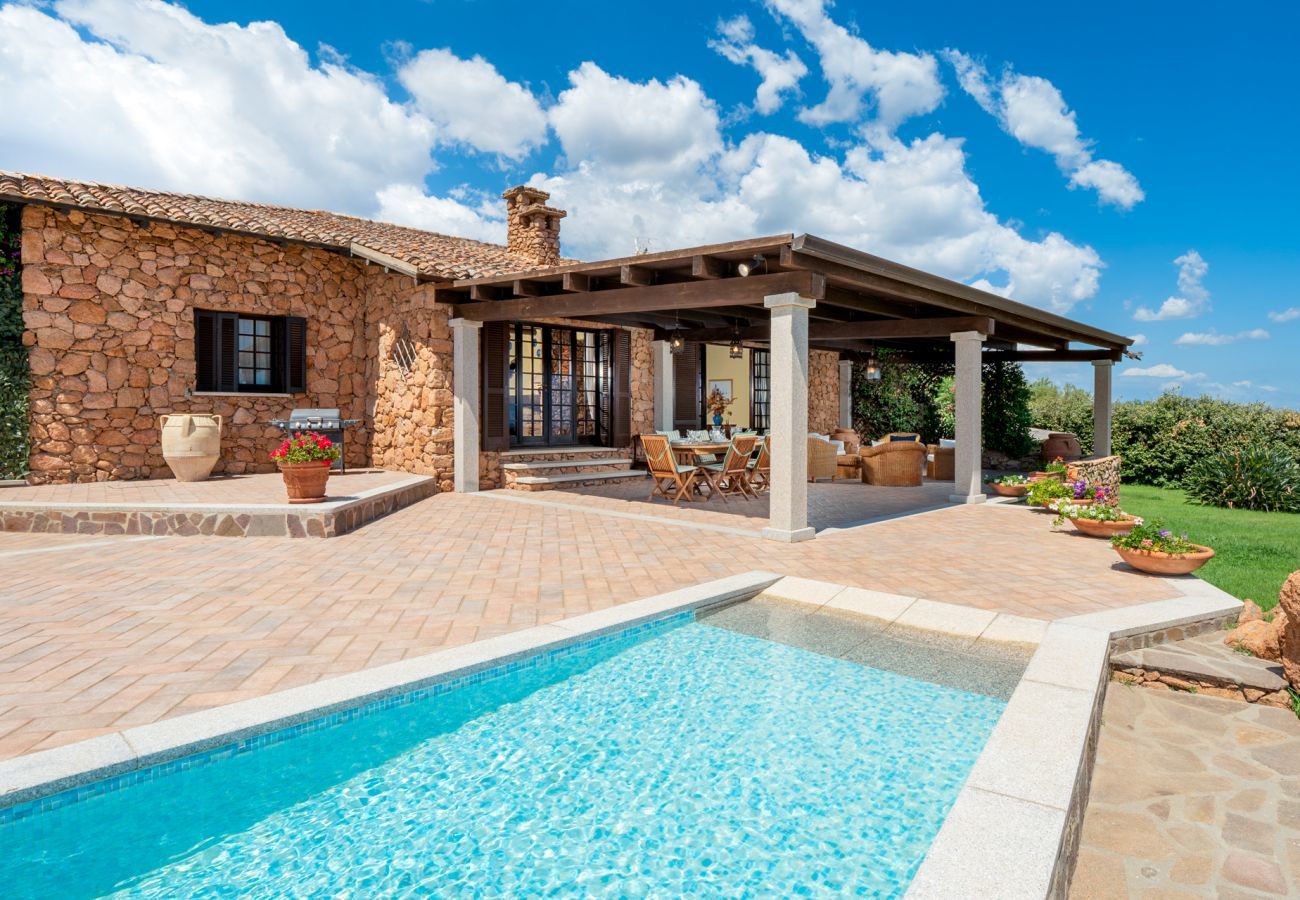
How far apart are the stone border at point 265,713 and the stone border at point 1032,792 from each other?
2.09m

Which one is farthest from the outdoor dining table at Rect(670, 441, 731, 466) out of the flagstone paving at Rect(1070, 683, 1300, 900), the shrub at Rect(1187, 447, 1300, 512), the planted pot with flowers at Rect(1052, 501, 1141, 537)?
the shrub at Rect(1187, 447, 1300, 512)

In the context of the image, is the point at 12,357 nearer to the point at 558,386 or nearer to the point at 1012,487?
the point at 558,386

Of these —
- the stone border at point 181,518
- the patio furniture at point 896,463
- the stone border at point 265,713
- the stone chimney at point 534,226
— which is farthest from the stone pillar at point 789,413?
the stone chimney at point 534,226

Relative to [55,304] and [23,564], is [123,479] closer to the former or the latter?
[55,304]

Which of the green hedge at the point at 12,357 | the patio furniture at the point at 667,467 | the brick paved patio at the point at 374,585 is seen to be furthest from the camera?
the patio furniture at the point at 667,467

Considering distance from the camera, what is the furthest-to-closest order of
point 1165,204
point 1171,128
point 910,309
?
point 1165,204, point 1171,128, point 910,309

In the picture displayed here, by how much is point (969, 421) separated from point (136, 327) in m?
11.6

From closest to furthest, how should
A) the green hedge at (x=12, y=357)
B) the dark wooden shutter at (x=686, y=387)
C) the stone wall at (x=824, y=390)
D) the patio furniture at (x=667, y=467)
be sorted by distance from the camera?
the green hedge at (x=12, y=357) < the patio furniture at (x=667, y=467) < the dark wooden shutter at (x=686, y=387) < the stone wall at (x=824, y=390)

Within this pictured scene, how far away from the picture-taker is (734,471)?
968 centimetres

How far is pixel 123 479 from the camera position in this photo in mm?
9406

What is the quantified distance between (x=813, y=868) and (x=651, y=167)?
15.9 m

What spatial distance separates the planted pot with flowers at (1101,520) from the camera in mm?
6777

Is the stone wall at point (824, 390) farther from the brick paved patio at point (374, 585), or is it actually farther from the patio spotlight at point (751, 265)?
the patio spotlight at point (751, 265)

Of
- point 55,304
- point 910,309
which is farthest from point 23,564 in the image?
point 910,309
